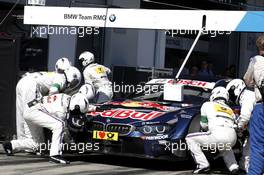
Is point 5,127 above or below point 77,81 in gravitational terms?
below

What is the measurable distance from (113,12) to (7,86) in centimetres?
238

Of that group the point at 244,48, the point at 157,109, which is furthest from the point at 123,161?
the point at 244,48

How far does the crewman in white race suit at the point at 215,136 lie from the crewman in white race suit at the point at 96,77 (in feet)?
10.2

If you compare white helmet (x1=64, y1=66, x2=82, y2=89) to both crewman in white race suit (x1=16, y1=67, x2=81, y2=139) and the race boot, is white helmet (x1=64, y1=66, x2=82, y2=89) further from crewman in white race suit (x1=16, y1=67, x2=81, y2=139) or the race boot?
the race boot

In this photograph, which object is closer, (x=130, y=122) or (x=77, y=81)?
(x=130, y=122)

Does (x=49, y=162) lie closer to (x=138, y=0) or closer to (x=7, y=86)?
(x=7, y=86)

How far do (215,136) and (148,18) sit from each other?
3250 millimetres

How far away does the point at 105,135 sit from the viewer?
31.2 feet

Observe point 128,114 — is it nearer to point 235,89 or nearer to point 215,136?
point 215,136

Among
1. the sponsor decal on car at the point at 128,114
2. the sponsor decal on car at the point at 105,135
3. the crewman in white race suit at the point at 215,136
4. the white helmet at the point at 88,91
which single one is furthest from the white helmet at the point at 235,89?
the white helmet at the point at 88,91

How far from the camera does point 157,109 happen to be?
31.8 feet

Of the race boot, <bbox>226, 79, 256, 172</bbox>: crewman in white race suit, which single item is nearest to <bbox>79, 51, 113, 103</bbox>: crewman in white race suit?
<bbox>226, 79, 256, 172</bbox>: crewman in white race suit

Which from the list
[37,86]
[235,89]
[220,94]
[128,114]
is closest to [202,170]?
[220,94]

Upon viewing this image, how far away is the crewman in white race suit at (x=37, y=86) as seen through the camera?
1010 centimetres
